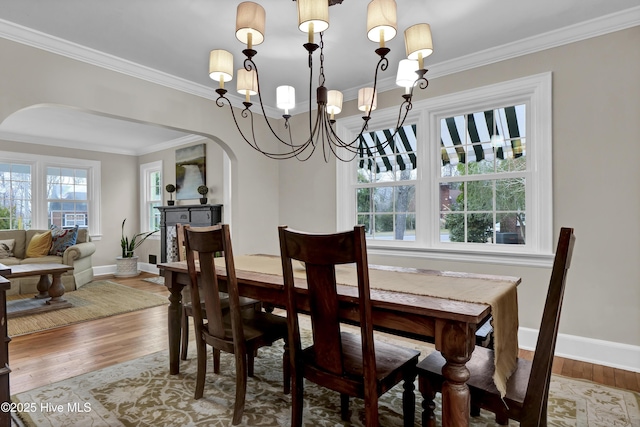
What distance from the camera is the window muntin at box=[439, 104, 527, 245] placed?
2.97 meters

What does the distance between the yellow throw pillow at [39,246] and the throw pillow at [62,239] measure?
0.06 metres

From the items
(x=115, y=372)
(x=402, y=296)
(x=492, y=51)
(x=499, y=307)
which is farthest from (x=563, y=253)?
(x=115, y=372)

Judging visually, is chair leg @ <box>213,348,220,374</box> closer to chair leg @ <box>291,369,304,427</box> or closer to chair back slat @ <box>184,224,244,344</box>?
chair back slat @ <box>184,224,244,344</box>

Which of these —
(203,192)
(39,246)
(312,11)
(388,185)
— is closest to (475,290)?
(312,11)

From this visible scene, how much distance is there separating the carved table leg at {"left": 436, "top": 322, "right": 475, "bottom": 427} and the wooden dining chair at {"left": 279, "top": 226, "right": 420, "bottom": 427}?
0.26 m

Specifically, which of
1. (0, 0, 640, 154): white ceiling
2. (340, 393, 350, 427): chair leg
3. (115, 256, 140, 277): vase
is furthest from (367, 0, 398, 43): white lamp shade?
(115, 256, 140, 277): vase

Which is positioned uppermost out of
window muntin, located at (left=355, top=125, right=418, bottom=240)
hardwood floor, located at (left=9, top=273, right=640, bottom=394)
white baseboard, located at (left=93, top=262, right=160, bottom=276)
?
window muntin, located at (left=355, top=125, right=418, bottom=240)

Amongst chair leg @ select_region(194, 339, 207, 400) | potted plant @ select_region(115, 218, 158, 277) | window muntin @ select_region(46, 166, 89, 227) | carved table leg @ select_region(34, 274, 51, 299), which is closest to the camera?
chair leg @ select_region(194, 339, 207, 400)

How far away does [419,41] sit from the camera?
1.86 meters

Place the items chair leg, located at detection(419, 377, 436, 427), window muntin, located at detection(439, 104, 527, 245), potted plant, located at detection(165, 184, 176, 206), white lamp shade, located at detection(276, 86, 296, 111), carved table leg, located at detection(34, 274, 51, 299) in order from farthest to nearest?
potted plant, located at detection(165, 184, 176, 206) < carved table leg, located at detection(34, 274, 51, 299) < window muntin, located at detection(439, 104, 527, 245) < white lamp shade, located at detection(276, 86, 296, 111) < chair leg, located at detection(419, 377, 436, 427)

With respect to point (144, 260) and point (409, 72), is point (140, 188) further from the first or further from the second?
point (409, 72)

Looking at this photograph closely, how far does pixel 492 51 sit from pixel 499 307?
243 cm

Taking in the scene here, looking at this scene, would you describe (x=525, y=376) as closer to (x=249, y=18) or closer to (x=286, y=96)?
(x=249, y=18)

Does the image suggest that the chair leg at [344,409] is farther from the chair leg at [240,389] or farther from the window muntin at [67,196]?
the window muntin at [67,196]
